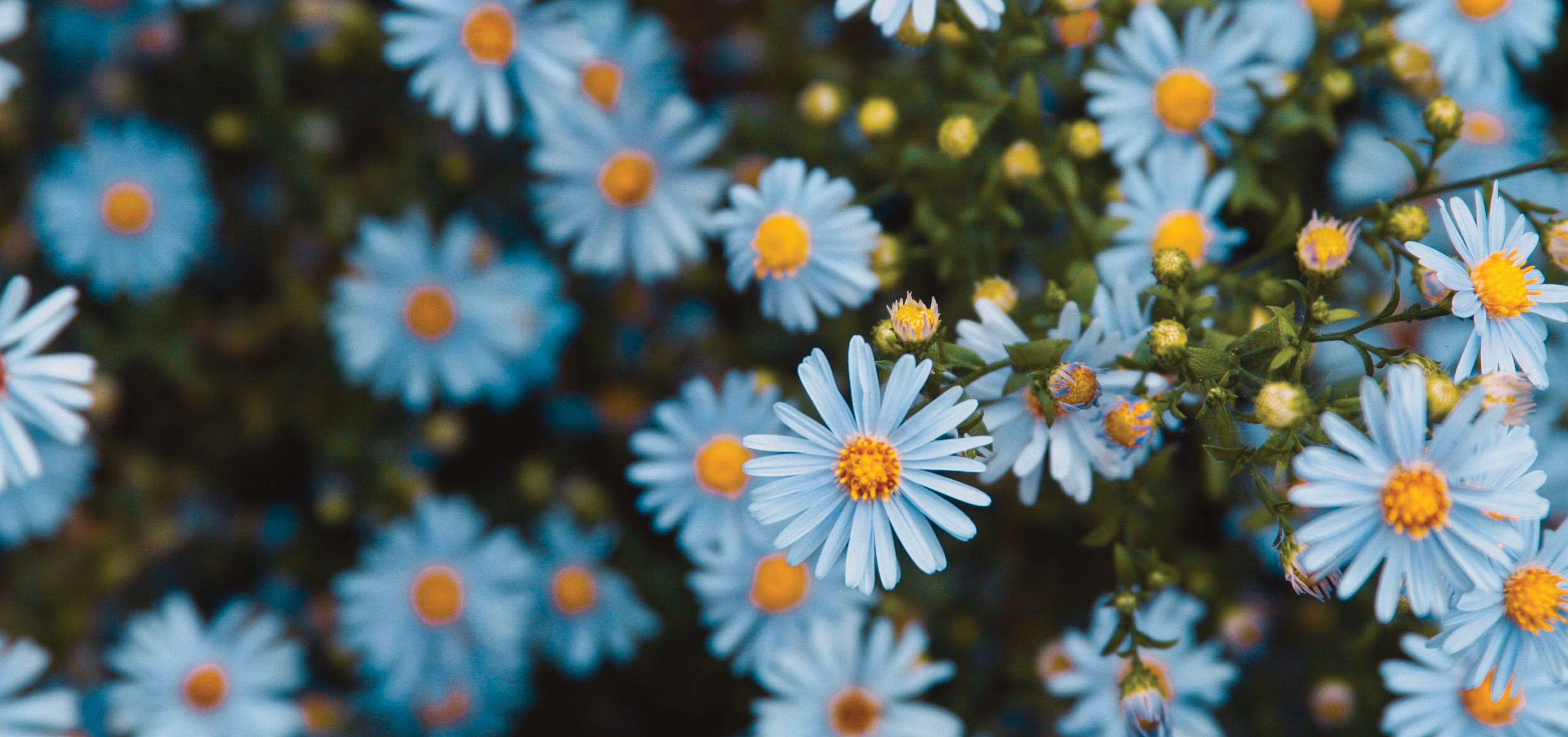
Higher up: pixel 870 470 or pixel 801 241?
pixel 801 241

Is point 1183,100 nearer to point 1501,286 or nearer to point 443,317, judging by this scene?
point 1501,286

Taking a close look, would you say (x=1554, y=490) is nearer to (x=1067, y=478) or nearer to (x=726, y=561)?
(x=1067, y=478)

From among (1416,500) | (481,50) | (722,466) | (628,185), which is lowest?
(1416,500)

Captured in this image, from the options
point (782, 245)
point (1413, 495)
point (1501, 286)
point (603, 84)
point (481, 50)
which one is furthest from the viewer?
point (603, 84)

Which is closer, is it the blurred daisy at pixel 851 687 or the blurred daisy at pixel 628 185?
the blurred daisy at pixel 851 687

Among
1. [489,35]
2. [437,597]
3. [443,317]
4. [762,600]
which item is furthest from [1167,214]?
Answer: [437,597]

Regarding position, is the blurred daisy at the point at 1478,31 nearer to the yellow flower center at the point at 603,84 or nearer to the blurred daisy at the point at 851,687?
the blurred daisy at the point at 851,687

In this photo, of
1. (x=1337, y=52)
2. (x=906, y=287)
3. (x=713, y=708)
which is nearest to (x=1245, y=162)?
(x=1337, y=52)

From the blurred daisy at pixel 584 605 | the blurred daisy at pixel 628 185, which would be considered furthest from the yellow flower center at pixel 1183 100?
the blurred daisy at pixel 584 605
